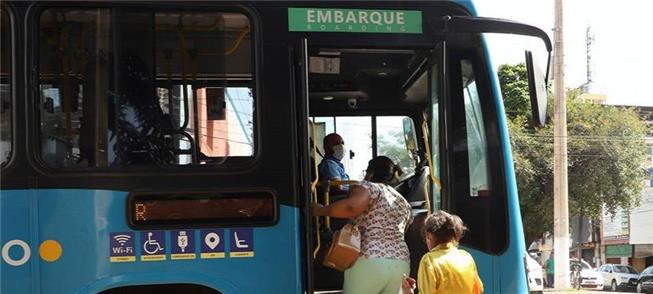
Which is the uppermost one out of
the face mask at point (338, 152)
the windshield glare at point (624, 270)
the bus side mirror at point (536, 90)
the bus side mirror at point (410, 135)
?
the bus side mirror at point (536, 90)

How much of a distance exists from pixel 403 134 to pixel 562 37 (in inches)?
611

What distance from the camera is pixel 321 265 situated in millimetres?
4555

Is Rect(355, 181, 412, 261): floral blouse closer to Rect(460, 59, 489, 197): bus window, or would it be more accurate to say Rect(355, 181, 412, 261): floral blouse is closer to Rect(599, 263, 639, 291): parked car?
Rect(460, 59, 489, 197): bus window

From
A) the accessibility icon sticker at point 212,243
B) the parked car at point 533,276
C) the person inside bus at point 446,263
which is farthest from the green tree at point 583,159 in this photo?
the accessibility icon sticker at point 212,243

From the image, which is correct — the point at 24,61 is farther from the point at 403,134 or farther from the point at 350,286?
the point at 403,134

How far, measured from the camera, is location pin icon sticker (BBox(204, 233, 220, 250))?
12.0 ft

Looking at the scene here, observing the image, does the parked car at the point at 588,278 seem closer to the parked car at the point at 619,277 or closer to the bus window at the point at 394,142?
the parked car at the point at 619,277

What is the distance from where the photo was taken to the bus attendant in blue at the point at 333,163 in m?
5.00

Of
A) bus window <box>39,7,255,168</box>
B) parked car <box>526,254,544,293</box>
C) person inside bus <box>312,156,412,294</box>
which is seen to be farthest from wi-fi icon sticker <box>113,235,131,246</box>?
parked car <box>526,254,544,293</box>

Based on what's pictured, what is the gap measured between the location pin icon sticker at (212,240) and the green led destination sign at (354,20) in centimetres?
124

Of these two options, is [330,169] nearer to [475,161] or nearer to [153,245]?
[475,161]

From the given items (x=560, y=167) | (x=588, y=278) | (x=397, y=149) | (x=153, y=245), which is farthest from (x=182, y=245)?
(x=588, y=278)

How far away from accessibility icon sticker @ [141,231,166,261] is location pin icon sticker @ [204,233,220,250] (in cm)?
23

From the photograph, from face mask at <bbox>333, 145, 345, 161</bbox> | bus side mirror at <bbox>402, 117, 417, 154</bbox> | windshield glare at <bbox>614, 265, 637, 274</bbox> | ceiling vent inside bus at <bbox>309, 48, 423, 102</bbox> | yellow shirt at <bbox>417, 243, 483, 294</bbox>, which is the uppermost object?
ceiling vent inside bus at <bbox>309, 48, 423, 102</bbox>
